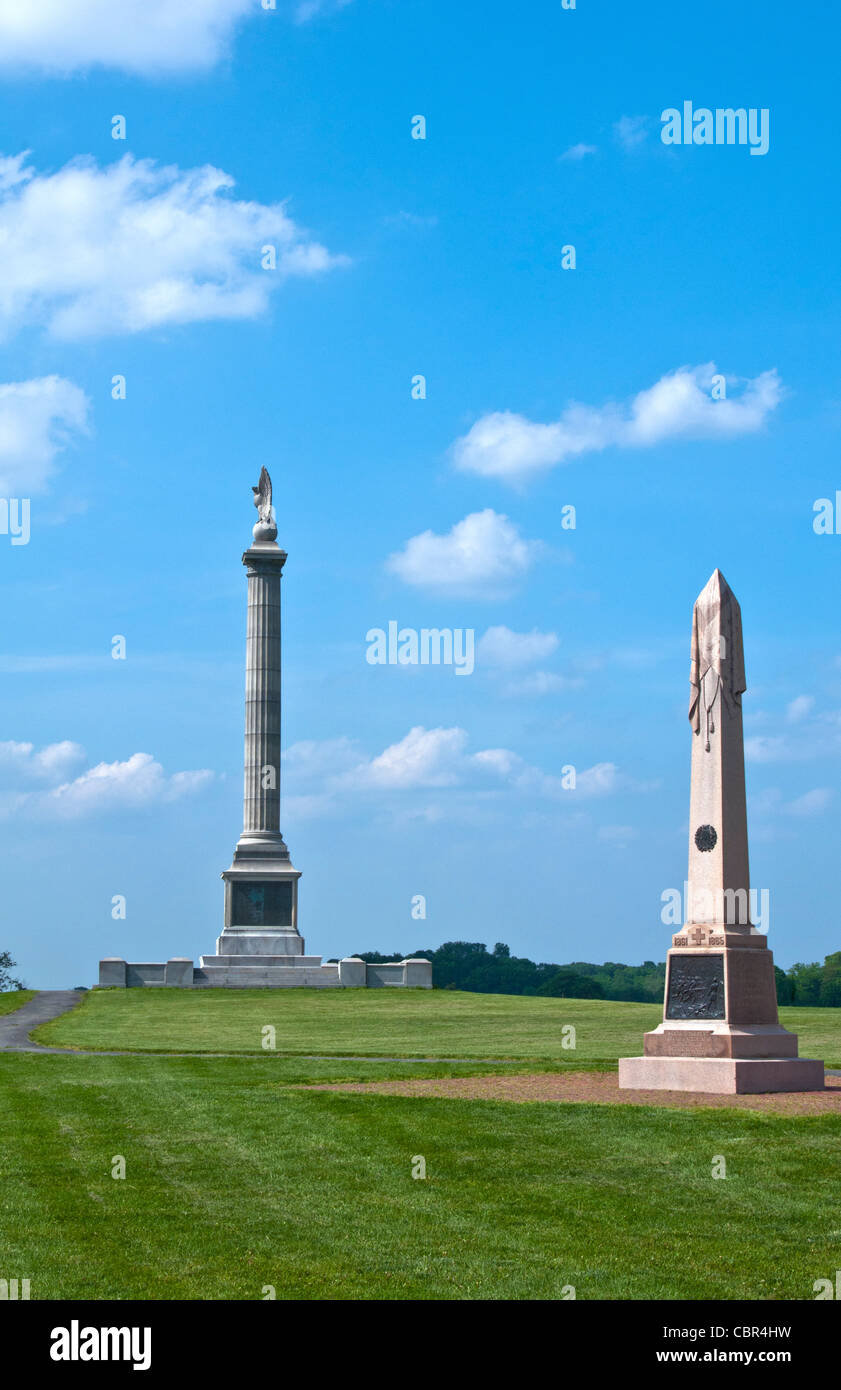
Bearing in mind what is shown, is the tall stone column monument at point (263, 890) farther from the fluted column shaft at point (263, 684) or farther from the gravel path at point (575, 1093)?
the gravel path at point (575, 1093)

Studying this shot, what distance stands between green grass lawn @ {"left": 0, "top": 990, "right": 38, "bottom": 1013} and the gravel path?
2550 centimetres

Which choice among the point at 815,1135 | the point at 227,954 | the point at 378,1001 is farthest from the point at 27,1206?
the point at 227,954

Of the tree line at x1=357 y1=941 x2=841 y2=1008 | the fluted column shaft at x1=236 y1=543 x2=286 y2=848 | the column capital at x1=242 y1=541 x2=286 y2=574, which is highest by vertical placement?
the column capital at x1=242 y1=541 x2=286 y2=574

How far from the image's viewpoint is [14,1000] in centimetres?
4862

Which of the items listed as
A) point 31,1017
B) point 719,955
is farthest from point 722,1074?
point 31,1017

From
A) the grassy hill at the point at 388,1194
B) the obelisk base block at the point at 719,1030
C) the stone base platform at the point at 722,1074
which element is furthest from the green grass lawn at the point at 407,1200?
the obelisk base block at the point at 719,1030

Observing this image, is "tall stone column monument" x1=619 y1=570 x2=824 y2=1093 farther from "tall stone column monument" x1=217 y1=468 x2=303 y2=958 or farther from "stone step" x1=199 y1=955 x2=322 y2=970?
"tall stone column monument" x1=217 y1=468 x2=303 y2=958

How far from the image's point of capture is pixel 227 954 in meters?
55.8

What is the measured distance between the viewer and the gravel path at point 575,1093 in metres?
18.1

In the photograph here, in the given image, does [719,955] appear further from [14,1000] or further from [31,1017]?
[14,1000]

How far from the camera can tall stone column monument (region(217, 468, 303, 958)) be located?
56.8 meters

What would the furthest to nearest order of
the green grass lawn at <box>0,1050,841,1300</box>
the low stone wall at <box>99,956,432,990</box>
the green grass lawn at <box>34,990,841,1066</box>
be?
the low stone wall at <box>99,956,432,990</box> < the green grass lawn at <box>34,990,841,1066</box> < the green grass lawn at <box>0,1050,841,1300</box>

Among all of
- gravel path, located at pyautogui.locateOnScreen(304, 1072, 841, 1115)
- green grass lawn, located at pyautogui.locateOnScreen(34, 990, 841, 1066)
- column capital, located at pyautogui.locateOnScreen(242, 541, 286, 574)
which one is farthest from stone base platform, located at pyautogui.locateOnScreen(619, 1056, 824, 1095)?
column capital, located at pyautogui.locateOnScreen(242, 541, 286, 574)
